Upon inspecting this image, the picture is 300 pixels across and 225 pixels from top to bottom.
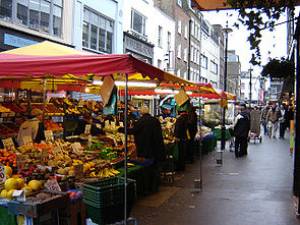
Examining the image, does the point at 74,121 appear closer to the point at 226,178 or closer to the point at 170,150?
the point at 170,150

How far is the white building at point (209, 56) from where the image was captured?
56062 millimetres

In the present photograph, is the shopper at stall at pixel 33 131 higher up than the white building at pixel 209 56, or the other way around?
the white building at pixel 209 56

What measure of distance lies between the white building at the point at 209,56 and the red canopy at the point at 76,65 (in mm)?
47469

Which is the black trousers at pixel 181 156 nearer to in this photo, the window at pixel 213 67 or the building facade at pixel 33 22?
the building facade at pixel 33 22

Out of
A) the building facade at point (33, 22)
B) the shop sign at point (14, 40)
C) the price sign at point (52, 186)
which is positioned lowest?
the price sign at point (52, 186)

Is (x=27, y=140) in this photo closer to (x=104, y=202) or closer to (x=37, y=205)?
(x=104, y=202)

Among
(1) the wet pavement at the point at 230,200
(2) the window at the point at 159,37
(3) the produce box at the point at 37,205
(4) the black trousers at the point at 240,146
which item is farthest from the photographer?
(2) the window at the point at 159,37

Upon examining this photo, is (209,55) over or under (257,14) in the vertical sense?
over

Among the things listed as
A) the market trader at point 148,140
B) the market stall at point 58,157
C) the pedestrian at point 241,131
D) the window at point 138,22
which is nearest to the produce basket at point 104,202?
the market stall at point 58,157

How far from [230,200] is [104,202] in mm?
4507

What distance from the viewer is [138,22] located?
28.4m

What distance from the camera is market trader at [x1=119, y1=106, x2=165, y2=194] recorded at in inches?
359

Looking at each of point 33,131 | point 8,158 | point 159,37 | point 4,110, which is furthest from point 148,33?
point 8,158

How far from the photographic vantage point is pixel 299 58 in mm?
7957
